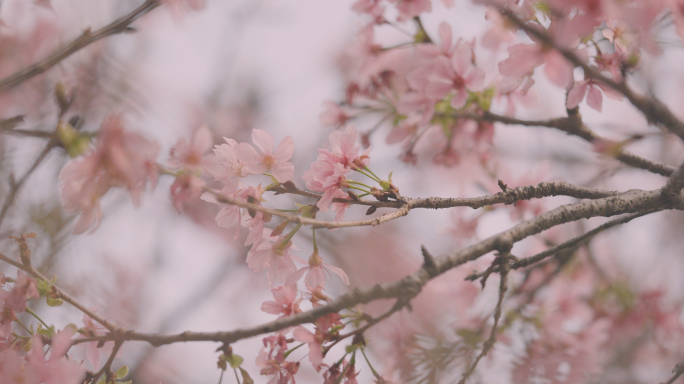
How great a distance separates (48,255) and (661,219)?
4.12m

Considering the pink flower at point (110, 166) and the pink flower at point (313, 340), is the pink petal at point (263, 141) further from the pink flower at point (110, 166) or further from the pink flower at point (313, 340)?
the pink flower at point (313, 340)

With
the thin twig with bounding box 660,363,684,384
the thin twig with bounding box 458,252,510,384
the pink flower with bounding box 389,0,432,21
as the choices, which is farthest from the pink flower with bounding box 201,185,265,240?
the thin twig with bounding box 660,363,684,384

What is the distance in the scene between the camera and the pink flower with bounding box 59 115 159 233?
0.52 meters

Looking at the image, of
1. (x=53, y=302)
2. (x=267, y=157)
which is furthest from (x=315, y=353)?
(x=53, y=302)

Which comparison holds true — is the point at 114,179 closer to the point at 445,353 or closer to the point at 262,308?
the point at 262,308

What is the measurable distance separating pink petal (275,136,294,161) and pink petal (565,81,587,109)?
23.5 inches

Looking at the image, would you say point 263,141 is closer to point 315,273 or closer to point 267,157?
point 267,157

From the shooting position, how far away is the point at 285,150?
0.69 metres

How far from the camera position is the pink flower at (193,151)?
1.91 feet

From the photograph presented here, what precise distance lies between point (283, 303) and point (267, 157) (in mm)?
272

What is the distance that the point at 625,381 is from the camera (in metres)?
2.27

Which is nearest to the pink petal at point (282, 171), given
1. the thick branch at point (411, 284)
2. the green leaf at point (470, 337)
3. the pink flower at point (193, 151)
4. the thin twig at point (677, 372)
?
the pink flower at point (193, 151)

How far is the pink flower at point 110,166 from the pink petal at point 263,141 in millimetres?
193

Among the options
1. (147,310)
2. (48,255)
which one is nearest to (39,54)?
(48,255)
